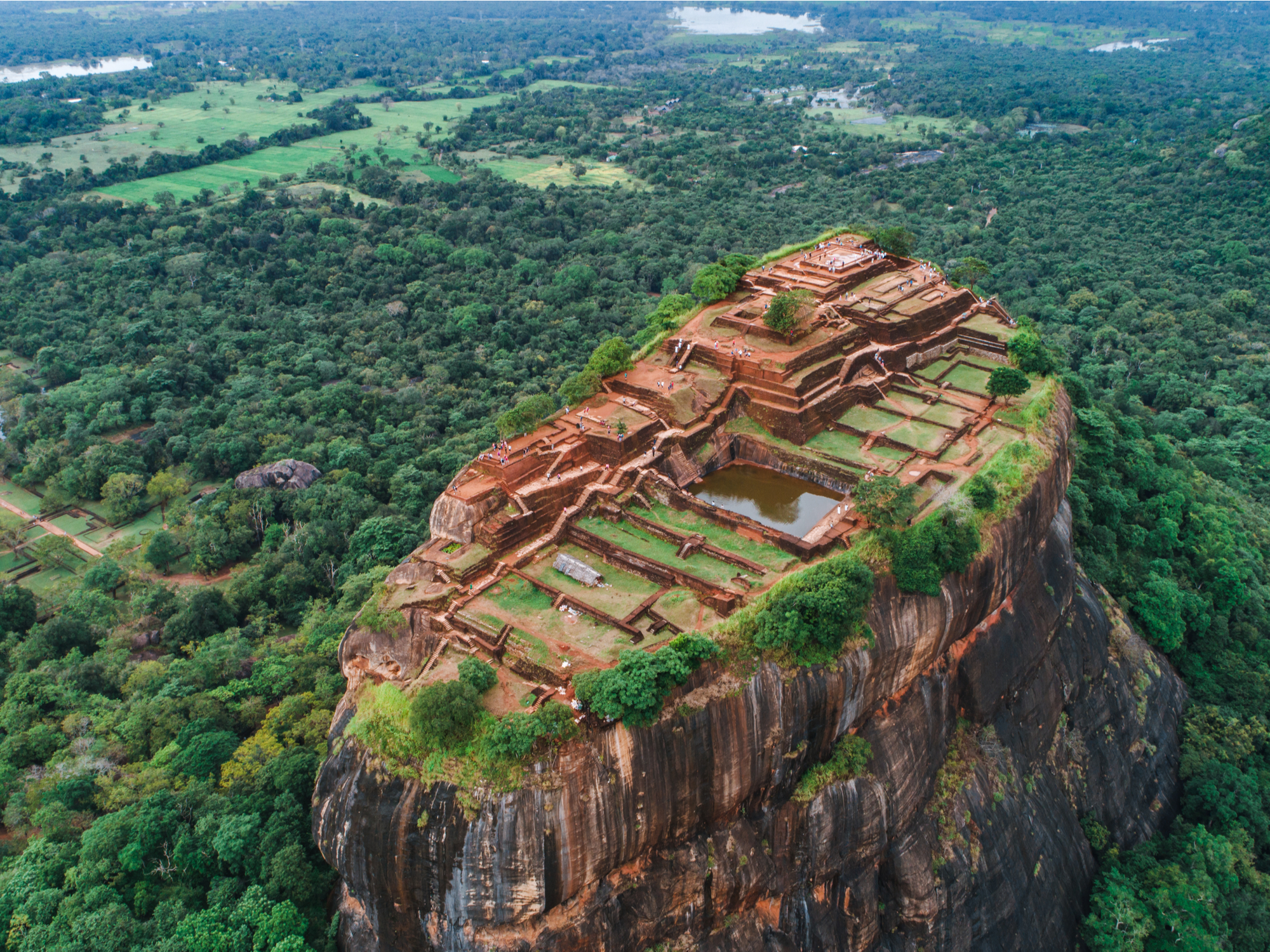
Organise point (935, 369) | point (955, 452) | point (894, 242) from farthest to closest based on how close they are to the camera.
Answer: point (894, 242)
point (935, 369)
point (955, 452)

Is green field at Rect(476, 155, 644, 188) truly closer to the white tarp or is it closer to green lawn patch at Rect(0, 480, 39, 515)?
green lawn patch at Rect(0, 480, 39, 515)

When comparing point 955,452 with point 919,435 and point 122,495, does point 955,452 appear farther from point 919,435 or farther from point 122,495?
point 122,495

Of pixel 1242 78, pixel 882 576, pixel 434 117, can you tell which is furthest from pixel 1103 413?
pixel 1242 78

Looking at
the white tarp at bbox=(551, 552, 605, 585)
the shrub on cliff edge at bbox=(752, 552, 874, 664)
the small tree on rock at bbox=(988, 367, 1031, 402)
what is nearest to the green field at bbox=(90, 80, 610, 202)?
the small tree on rock at bbox=(988, 367, 1031, 402)

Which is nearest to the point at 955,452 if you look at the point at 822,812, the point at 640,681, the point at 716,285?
the point at 822,812

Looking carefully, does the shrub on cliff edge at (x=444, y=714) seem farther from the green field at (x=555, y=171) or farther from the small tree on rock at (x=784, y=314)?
the green field at (x=555, y=171)
